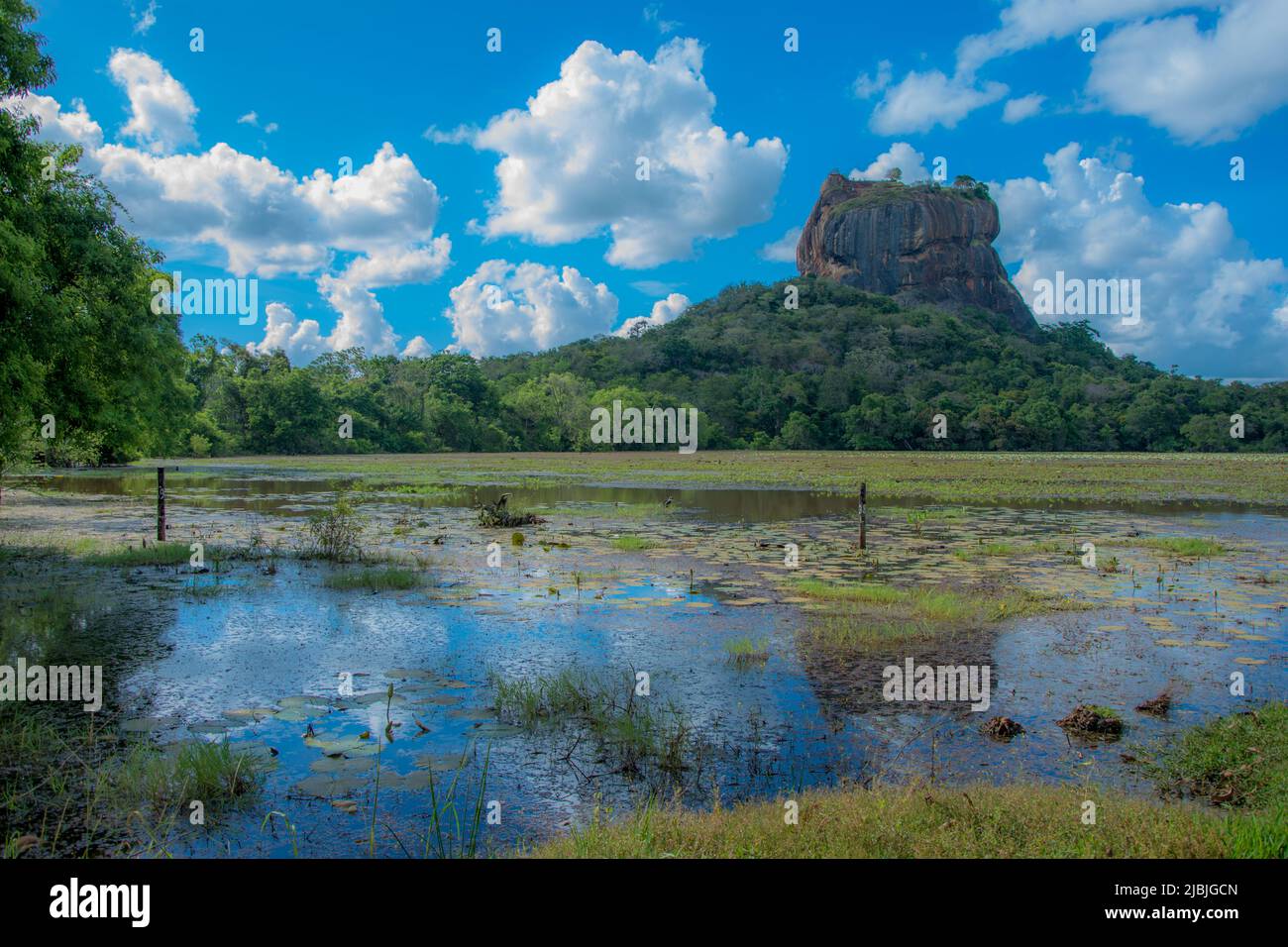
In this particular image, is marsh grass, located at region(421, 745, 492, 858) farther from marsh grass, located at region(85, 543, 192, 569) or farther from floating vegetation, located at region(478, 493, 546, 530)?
floating vegetation, located at region(478, 493, 546, 530)

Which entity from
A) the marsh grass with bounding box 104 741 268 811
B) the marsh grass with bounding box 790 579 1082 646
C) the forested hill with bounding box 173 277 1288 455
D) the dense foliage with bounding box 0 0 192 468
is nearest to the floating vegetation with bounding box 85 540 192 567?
A: the dense foliage with bounding box 0 0 192 468

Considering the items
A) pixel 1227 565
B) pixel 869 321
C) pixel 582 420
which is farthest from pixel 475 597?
pixel 869 321

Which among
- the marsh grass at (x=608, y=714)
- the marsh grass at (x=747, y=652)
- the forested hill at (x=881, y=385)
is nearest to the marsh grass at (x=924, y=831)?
the marsh grass at (x=608, y=714)

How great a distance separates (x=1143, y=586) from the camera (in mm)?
13008

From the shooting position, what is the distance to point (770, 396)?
300ft

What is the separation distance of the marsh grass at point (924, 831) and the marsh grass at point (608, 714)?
43.2 inches

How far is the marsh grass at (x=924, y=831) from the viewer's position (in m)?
4.35

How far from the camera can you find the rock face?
15712cm

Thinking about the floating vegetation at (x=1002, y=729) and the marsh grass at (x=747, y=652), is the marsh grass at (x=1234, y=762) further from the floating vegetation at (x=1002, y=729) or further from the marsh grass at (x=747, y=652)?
the marsh grass at (x=747, y=652)

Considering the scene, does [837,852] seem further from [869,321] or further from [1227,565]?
[869,321]

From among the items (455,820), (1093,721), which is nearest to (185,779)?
(455,820)

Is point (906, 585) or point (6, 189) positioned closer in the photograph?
point (6, 189)

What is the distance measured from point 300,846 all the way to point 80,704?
12.6 feet

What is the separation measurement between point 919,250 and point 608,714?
164382mm
